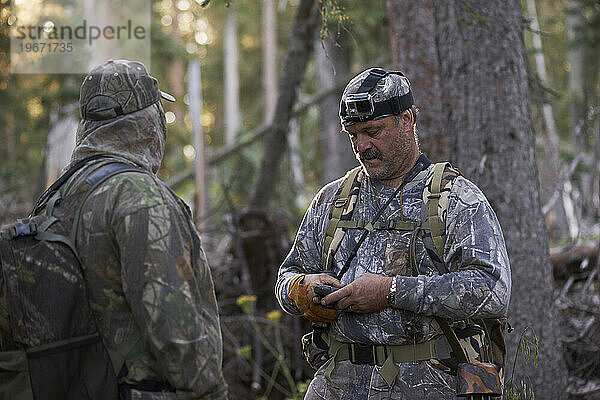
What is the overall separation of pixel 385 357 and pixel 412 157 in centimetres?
98

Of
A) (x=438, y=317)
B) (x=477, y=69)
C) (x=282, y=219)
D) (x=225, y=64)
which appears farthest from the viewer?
(x=225, y=64)

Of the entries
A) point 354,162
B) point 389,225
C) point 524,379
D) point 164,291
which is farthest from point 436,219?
point 354,162

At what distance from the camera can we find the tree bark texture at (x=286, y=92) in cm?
761

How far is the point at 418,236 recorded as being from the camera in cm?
294

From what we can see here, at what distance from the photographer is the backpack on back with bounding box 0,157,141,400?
223cm

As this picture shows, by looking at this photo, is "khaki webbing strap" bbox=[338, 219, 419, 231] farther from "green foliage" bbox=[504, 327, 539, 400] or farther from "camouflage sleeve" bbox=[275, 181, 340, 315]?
"green foliage" bbox=[504, 327, 539, 400]

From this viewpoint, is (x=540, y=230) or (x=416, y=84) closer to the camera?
(x=540, y=230)

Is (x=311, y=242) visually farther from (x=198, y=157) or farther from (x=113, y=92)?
(x=198, y=157)

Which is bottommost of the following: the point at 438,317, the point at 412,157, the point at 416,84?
the point at 438,317

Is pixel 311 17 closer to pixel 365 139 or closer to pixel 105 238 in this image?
pixel 365 139

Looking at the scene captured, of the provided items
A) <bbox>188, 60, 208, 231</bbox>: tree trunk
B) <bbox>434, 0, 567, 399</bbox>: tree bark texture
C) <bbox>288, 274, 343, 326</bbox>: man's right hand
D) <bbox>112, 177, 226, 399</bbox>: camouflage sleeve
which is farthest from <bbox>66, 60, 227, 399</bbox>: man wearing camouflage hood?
<bbox>188, 60, 208, 231</bbox>: tree trunk

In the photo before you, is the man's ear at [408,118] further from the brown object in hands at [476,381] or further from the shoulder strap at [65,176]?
the shoulder strap at [65,176]

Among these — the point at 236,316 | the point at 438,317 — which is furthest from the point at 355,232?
the point at 236,316

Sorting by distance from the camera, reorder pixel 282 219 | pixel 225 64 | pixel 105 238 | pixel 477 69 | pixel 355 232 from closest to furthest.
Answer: pixel 105 238
pixel 355 232
pixel 477 69
pixel 282 219
pixel 225 64
